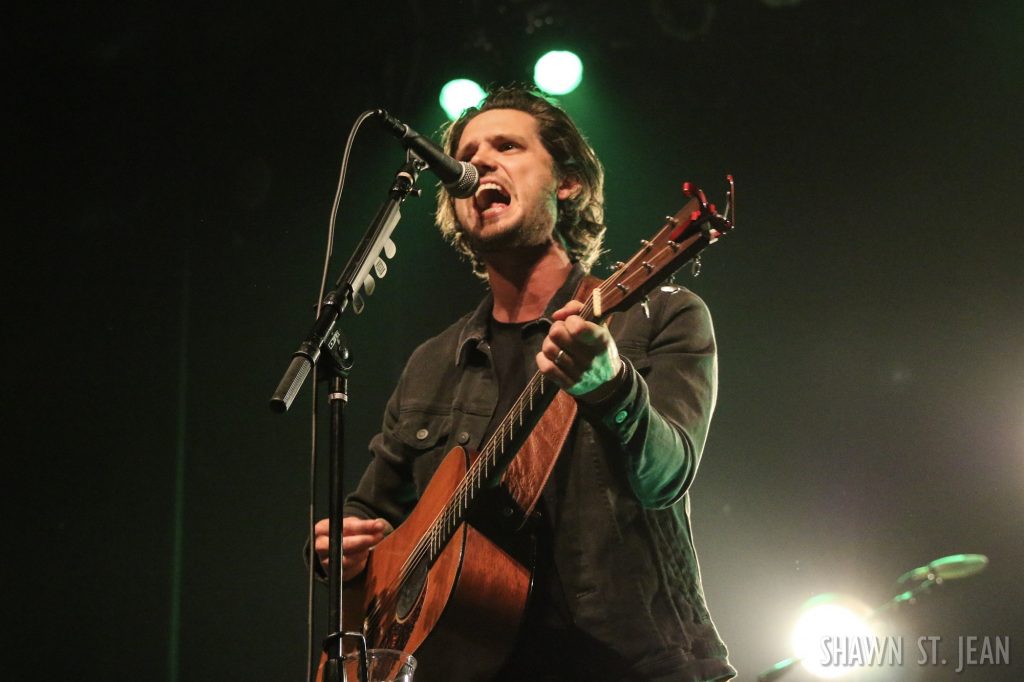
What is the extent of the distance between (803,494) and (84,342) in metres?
3.38

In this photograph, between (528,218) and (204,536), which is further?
(204,536)

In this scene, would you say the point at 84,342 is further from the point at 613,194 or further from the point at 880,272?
the point at 880,272

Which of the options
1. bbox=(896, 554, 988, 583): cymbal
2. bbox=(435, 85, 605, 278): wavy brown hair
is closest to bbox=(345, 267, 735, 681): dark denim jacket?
bbox=(435, 85, 605, 278): wavy brown hair

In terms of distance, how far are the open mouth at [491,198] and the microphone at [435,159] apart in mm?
568

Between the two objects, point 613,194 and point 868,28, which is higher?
point 868,28

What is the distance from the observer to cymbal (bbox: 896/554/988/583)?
390cm

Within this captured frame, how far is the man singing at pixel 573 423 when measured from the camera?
6.79ft

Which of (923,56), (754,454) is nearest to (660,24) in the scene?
(923,56)

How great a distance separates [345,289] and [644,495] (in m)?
0.83

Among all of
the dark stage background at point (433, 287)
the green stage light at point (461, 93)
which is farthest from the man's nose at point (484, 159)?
the green stage light at point (461, 93)

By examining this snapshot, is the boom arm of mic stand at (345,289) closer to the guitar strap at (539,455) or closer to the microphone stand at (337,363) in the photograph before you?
the microphone stand at (337,363)

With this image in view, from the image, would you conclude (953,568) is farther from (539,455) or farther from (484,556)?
(484,556)

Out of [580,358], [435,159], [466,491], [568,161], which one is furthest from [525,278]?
[580,358]

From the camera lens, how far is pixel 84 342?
4.09 m
